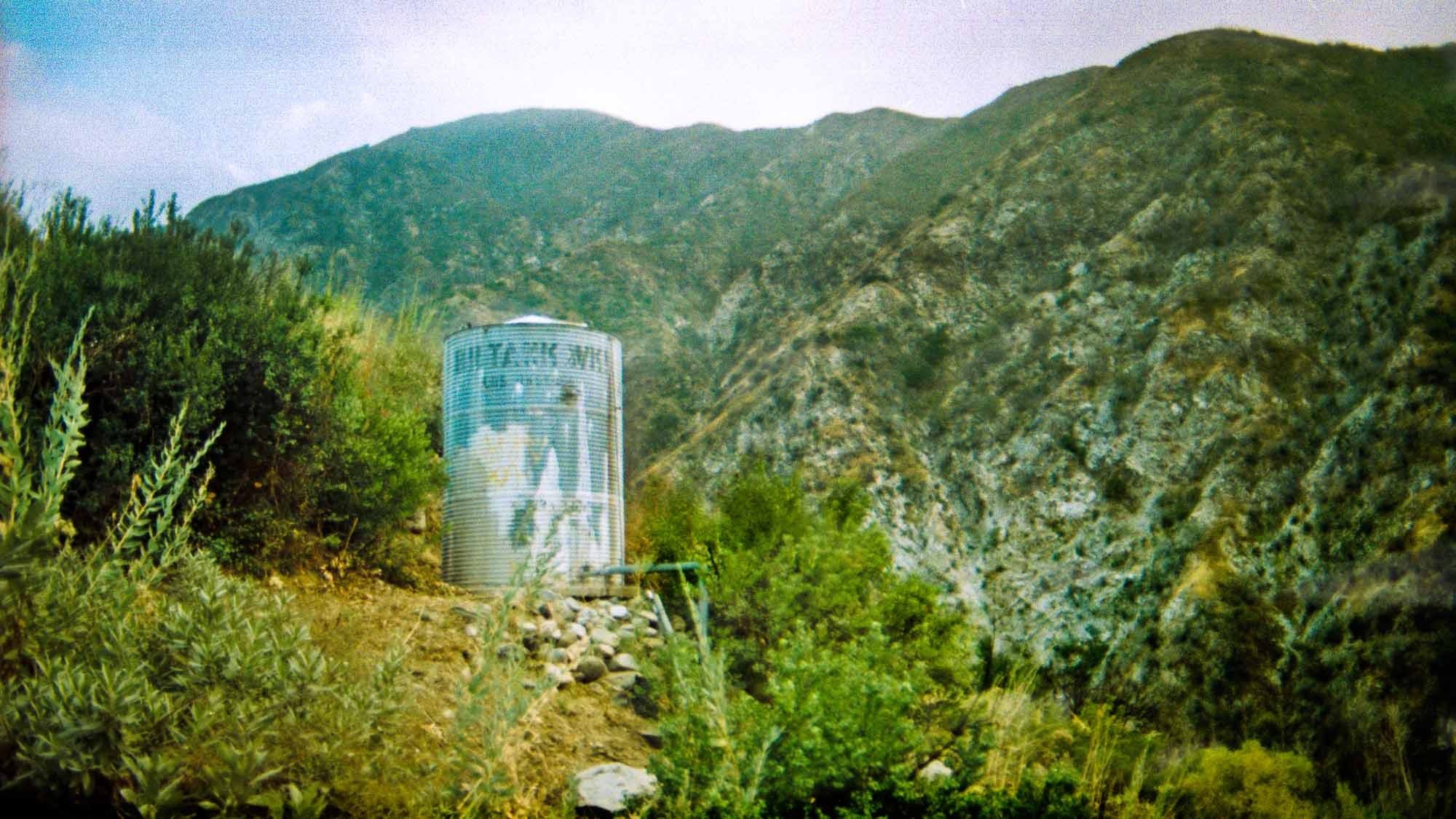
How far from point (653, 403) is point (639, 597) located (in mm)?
29942

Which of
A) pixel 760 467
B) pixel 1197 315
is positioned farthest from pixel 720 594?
pixel 1197 315

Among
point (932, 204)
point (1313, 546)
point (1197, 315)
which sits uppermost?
point (932, 204)

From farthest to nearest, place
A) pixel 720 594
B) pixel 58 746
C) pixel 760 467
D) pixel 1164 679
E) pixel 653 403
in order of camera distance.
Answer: pixel 653 403 → pixel 1164 679 → pixel 760 467 → pixel 720 594 → pixel 58 746

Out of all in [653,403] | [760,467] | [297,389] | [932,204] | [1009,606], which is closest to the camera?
[297,389]

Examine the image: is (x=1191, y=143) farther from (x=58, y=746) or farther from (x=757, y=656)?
(x=58, y=746)

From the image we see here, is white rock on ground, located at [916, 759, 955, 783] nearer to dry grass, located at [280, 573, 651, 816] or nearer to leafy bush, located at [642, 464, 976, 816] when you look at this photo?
leafy bush, located at [642, 464, 976, 816]

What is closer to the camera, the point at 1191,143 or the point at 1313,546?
the point at 1313,546

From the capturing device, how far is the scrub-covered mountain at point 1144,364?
84.0ft

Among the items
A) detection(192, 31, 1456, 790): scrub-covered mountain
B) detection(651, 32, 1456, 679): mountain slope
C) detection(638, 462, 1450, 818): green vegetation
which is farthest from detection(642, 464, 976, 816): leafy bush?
detection(651, 32, 1456, 679): mountain slope

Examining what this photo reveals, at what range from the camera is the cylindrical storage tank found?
1324cm

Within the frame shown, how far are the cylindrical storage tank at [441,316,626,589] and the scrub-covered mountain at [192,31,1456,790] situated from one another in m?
14.1

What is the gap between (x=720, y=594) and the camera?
41.0 feet

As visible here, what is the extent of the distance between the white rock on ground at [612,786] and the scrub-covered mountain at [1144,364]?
1568cm

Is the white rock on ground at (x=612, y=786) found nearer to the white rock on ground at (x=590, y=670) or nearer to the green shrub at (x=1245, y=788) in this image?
the white rock on ground at (x=590, y=670)
